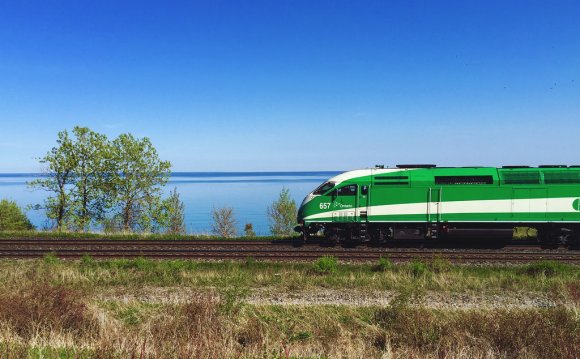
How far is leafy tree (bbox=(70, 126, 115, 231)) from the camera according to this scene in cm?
3491

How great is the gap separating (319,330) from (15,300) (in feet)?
27.8

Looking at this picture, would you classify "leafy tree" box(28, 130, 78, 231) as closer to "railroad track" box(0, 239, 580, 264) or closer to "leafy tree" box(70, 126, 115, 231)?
"leafy tree" box(70, 126, 115, 231)

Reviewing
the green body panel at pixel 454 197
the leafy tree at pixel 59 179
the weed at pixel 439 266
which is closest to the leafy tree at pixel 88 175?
the leafy tree at pixel 59 179

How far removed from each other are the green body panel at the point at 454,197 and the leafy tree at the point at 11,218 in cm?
3747

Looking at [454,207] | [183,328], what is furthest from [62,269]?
[454,207]

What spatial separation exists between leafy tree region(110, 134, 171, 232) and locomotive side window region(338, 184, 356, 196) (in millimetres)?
22395

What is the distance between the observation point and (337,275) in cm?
1534

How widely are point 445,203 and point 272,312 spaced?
1322 centimetres

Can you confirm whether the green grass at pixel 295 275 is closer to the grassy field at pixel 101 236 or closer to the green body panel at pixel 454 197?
the green body panel at pixel 454 197

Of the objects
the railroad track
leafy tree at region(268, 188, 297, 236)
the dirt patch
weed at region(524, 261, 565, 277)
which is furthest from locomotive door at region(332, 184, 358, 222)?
leafy tree at region(268, 188, 297, 236)

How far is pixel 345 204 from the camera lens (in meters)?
20.5

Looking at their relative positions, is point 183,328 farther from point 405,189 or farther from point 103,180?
point 103,180

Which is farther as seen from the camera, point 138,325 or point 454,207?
point 454,207

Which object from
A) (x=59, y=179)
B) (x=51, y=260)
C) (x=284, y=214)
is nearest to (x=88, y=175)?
(x=59, y=179)
